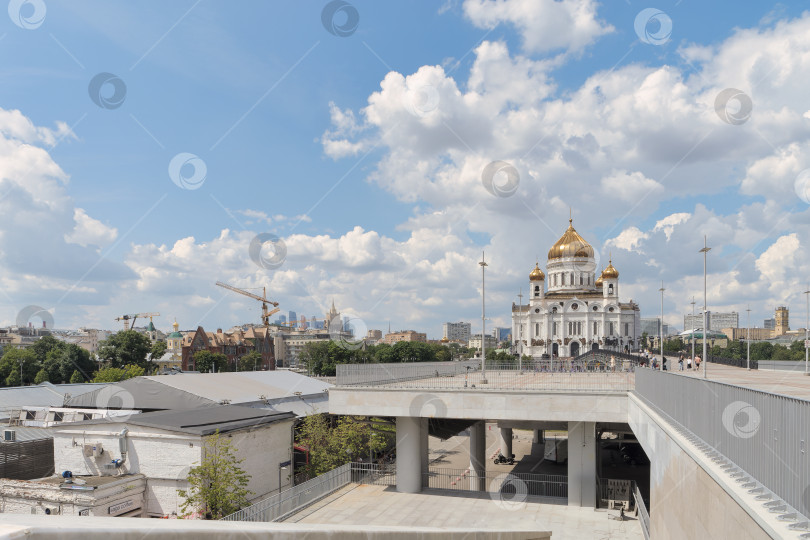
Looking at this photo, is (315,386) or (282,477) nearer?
(282,477)

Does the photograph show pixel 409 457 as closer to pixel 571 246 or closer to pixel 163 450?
pixel 163 450

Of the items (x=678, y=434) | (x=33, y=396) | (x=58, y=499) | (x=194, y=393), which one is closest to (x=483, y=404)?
(x=678, y=434)

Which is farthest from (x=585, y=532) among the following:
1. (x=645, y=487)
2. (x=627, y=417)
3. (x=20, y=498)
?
(x=20, y=498)

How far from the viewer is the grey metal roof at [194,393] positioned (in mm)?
36969

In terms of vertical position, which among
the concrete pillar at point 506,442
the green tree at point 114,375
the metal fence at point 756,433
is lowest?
the concrete pillar at point 506,442

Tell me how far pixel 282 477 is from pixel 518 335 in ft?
387

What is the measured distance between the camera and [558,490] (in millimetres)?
30203

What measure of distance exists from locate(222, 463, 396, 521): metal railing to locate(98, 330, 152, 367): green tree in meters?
65.5

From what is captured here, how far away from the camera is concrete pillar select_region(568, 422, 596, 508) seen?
2555cm

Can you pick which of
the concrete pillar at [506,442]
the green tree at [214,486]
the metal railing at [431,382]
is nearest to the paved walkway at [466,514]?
the green tree at [214,486]

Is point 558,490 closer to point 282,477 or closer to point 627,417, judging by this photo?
point 627,417

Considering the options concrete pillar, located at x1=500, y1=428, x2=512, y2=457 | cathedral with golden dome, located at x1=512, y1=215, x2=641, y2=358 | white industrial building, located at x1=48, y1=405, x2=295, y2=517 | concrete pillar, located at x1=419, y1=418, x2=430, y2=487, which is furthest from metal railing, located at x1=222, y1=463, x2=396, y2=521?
cathedral with golden dome, located at x1=512, y1=215, x2=641, y2=358

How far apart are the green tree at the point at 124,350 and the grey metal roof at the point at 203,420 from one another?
6438cm

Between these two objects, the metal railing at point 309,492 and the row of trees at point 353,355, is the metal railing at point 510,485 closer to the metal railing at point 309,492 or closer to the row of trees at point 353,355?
the metal railing at point 309,492
